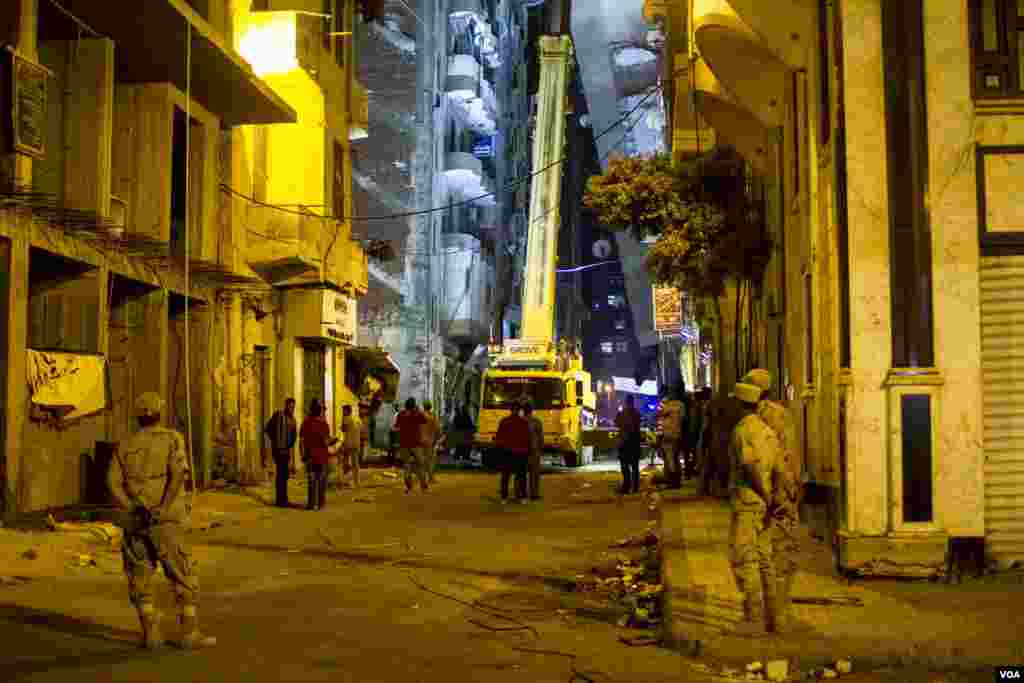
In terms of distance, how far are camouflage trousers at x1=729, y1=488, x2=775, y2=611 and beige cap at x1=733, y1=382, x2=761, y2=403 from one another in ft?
2.14

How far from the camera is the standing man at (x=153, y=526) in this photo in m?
7.46

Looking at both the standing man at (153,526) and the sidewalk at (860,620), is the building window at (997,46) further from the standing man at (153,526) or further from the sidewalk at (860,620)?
the standing man at (153,526)

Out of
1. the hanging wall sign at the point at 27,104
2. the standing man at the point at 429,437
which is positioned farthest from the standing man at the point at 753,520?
the standing man at the point at 429,437

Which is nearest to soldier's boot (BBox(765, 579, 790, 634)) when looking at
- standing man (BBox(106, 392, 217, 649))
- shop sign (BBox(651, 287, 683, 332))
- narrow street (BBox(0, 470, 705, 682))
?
narrow street (BBox(0, 470, 705, 682))

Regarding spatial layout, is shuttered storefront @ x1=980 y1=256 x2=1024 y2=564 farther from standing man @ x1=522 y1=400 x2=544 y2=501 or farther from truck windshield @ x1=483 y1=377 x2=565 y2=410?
truck windshield @ x1=483 y1=377 x2=565 y2=410

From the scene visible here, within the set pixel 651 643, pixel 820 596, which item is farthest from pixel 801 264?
pixel 651 643

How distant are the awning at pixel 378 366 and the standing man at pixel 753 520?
82.8 feet

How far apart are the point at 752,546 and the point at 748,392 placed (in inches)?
42.2

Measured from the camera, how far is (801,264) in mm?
13953

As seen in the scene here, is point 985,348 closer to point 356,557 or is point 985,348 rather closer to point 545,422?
point 356,557

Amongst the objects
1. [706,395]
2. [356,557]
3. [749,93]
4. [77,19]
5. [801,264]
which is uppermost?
[77,19]

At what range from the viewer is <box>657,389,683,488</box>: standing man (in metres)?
20.7

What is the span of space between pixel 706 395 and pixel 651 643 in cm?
1503

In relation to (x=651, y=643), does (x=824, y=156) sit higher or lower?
Answer: higher
